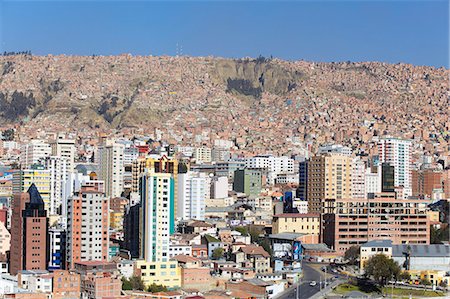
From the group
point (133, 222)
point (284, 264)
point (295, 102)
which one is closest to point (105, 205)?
point (133, 222)

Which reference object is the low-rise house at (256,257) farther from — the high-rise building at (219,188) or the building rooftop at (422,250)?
the high-rise building at (219,188)

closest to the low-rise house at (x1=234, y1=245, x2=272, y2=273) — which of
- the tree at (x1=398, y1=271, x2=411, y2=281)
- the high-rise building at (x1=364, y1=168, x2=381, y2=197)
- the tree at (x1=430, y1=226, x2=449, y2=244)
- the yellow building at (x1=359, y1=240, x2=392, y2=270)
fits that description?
the yellow building at (x1=359, y1=240, x2=392, y2=270)

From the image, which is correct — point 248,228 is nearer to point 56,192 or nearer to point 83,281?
point 56,192

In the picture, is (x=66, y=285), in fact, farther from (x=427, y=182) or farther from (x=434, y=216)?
(x=427, y=182)

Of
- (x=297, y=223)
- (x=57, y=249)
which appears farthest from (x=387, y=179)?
(x=57, y=249)

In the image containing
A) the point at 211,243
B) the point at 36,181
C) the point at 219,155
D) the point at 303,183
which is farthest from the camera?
the point at 219,155

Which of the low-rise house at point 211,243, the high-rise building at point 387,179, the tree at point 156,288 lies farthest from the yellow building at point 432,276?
the high-rise building at point 387,179
